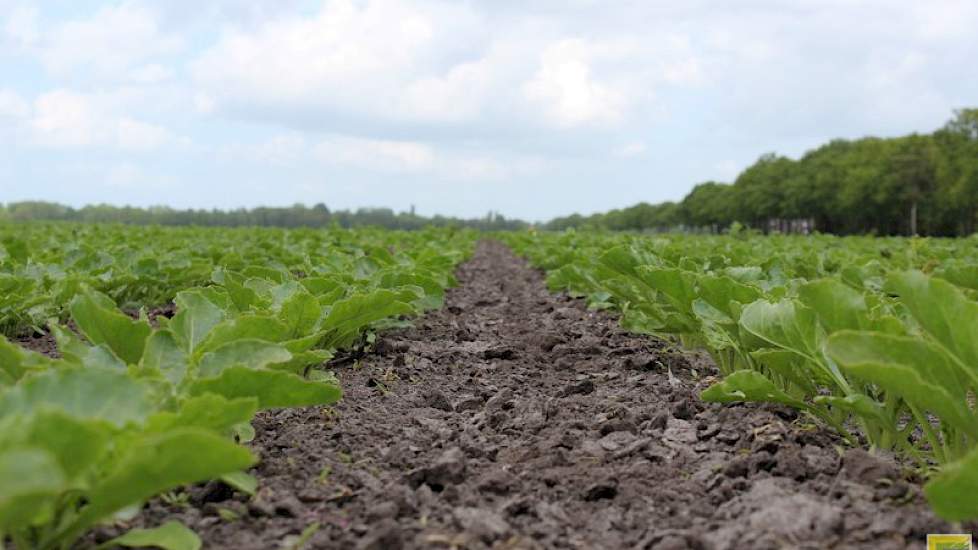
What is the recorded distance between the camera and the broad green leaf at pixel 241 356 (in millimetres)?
2135

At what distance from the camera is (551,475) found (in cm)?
252

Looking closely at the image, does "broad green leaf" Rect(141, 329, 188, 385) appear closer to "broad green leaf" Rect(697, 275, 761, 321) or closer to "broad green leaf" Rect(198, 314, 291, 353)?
"broad green leaf" Rect(198, 314, 291, 353)

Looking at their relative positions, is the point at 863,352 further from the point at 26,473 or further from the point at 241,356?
the point at 26,473

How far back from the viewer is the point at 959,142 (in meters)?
53.9

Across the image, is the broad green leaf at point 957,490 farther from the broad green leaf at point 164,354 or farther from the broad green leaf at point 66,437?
the broad green leaf at point 164,354

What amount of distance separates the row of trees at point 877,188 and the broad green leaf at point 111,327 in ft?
161

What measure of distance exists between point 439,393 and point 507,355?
3.93 ft

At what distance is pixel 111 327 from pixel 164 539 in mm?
847

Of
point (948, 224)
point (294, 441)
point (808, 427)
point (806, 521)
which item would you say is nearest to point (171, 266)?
point (294, 441)

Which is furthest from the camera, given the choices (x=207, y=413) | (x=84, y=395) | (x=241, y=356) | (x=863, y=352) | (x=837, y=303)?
(x=837, y=303)

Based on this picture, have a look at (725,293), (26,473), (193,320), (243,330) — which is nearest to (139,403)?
(26,473)

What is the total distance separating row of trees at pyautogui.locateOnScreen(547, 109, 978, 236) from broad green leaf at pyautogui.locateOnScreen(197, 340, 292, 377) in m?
49.3

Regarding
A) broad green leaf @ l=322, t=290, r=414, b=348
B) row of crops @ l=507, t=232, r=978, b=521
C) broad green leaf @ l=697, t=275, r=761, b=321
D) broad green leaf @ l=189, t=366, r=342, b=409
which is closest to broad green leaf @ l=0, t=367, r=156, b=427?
broad green leaf @ l=189, t=366, r=342, b=409

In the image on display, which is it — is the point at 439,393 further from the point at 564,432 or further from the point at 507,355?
the point at 507,355
